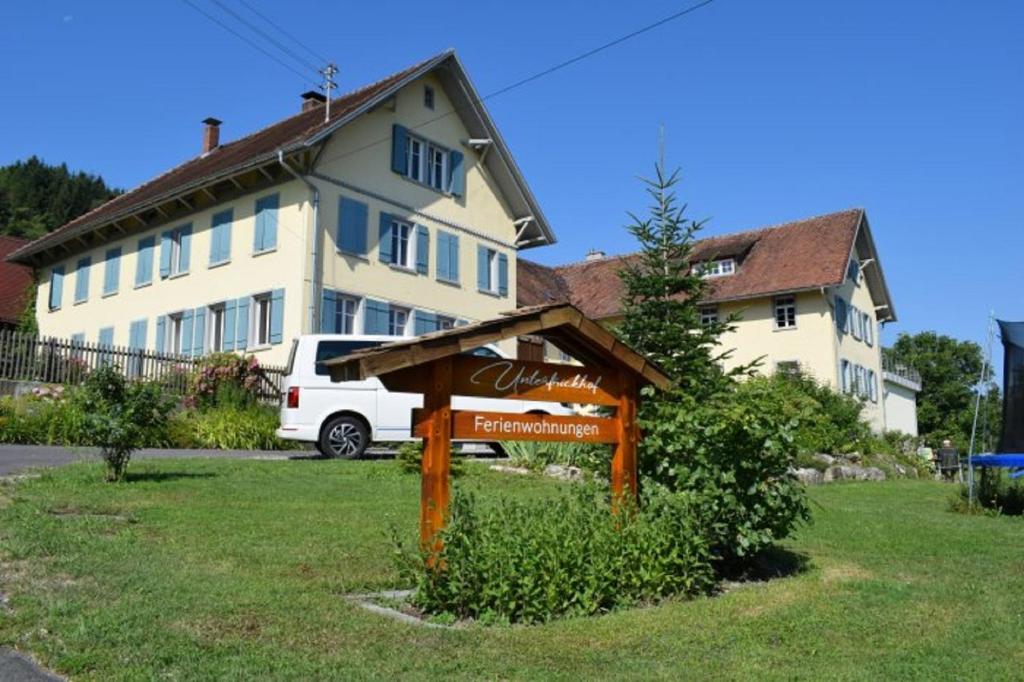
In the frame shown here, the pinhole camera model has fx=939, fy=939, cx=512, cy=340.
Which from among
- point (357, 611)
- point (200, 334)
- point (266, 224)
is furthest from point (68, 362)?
point (357, 611)

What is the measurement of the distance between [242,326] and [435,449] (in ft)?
69.1

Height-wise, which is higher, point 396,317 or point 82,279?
point 82,279

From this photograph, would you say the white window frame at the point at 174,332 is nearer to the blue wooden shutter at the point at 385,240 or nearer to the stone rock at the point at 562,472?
the blue wooden shutter at the point at 385,240

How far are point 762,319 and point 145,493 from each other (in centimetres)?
3256

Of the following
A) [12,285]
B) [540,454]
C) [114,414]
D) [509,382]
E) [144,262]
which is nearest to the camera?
[509,382]

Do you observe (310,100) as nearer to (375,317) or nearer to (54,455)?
(375,317)

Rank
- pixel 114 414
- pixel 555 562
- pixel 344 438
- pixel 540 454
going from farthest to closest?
pixel 344 438, pixel 540 454, pixel 114 414, pixel 555 562

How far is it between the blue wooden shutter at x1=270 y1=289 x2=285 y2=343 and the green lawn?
15.1 metres

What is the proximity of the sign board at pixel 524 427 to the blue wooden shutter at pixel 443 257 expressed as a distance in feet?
73.1

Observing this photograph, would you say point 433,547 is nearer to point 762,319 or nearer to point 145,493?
point 145,493

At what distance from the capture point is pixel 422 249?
1134 inches

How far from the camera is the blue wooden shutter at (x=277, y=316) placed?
25.0 metres

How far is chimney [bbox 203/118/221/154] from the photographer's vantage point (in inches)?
1357

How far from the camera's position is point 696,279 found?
29.5ft
